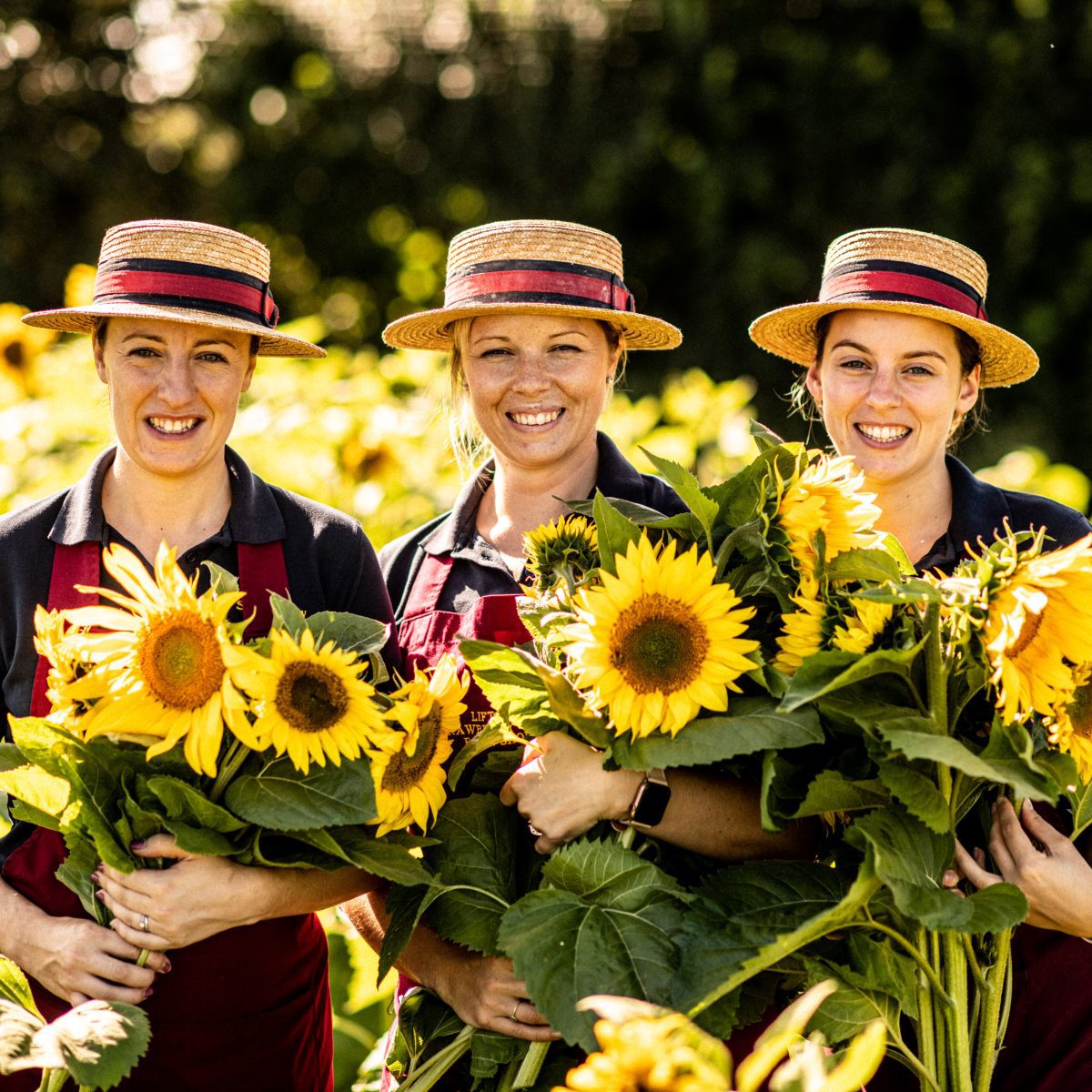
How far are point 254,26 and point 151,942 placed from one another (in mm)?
7978

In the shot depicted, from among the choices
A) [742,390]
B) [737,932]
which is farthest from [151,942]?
[742,390]

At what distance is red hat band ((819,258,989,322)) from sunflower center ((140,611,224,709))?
1.44m

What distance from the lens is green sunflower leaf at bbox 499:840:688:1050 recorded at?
1735mm

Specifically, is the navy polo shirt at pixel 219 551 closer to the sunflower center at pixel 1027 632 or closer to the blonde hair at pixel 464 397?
the blonde hair at pixel 464 397

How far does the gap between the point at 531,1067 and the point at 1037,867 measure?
744 millimetres

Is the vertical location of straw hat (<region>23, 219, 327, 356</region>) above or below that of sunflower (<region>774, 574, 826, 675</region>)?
above

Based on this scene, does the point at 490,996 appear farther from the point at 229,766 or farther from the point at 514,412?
the point at 514,412

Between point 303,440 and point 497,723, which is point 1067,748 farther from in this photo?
point 303,440

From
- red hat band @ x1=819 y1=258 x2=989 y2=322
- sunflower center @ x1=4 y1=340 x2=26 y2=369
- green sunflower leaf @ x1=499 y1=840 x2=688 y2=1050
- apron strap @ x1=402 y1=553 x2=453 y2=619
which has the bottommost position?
green sunflower leaf @ x1=499 y1=840 x2=688 y2=1050

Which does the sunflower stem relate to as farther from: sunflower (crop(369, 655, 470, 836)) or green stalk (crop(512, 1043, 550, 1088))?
green stalk (crop(512, 1043, 550, 1088))

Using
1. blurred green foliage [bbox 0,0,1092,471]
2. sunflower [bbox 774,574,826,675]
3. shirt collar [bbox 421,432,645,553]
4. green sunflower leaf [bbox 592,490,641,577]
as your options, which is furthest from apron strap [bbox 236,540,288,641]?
blurred green foliage [bbox 0,0,1092,471]

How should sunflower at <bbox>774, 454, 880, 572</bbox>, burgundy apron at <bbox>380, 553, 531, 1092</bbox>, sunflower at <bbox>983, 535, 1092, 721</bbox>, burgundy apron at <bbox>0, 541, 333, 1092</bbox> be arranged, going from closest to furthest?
sunflower at <bbox>983, 535, 1092, 721</bbox> < sunflower at <bbox>774, 454, 880, 572</bbox> < burgundy apron at <bbox>0, 541, 333, 1092</bbox> < burgundy apron at <bbox>380, 553, 531, 1092</bbox>

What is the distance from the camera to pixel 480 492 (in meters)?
2.82

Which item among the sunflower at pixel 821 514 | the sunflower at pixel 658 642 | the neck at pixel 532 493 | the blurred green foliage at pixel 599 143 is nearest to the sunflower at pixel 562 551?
the sunflower at pixel 658 642
